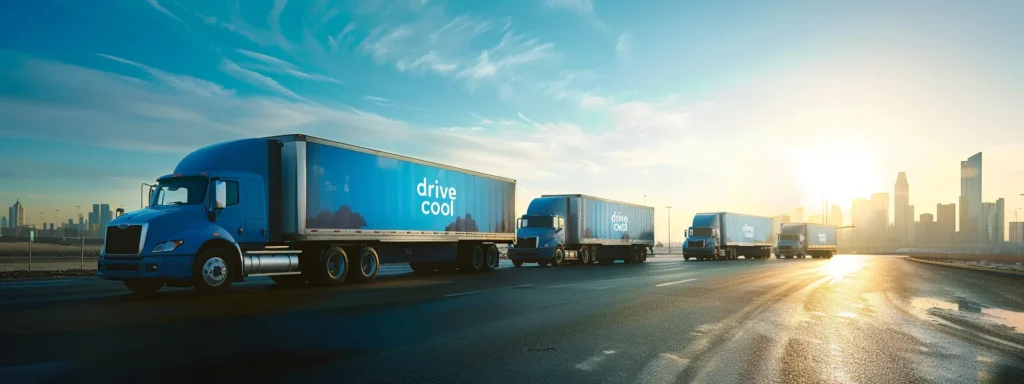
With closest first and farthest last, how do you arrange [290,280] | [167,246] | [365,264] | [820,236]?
[167,246]
[290,280]
[365,264]
[820,236]

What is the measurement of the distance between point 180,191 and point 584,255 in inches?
896

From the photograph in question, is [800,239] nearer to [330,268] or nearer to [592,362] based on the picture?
[330,268]

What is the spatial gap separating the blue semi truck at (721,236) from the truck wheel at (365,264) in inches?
1261

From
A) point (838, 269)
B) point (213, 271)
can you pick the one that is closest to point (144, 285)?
point (213, 271)

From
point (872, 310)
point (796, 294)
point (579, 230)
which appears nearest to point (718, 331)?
point (872, 310)

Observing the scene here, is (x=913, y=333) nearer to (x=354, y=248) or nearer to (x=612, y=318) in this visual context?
(x=612, y=318)

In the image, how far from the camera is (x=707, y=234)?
4569 cm

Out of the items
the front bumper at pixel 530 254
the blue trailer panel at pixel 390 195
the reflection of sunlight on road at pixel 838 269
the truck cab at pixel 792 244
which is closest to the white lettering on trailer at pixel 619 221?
the front bumper at pixel 530 254

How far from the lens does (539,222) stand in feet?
104

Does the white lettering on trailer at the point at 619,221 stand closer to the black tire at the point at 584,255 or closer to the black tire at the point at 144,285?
the black tire at the point at 584,255

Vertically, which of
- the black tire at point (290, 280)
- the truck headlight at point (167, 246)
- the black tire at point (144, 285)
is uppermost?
the truck headlight at point (167, 246)

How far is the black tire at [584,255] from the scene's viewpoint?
110 ft

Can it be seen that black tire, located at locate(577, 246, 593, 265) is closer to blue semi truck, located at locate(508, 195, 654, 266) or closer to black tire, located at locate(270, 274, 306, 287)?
blue semi truck, located at locate(508, 195, 654, 266)

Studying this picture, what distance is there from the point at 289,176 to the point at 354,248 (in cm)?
296
